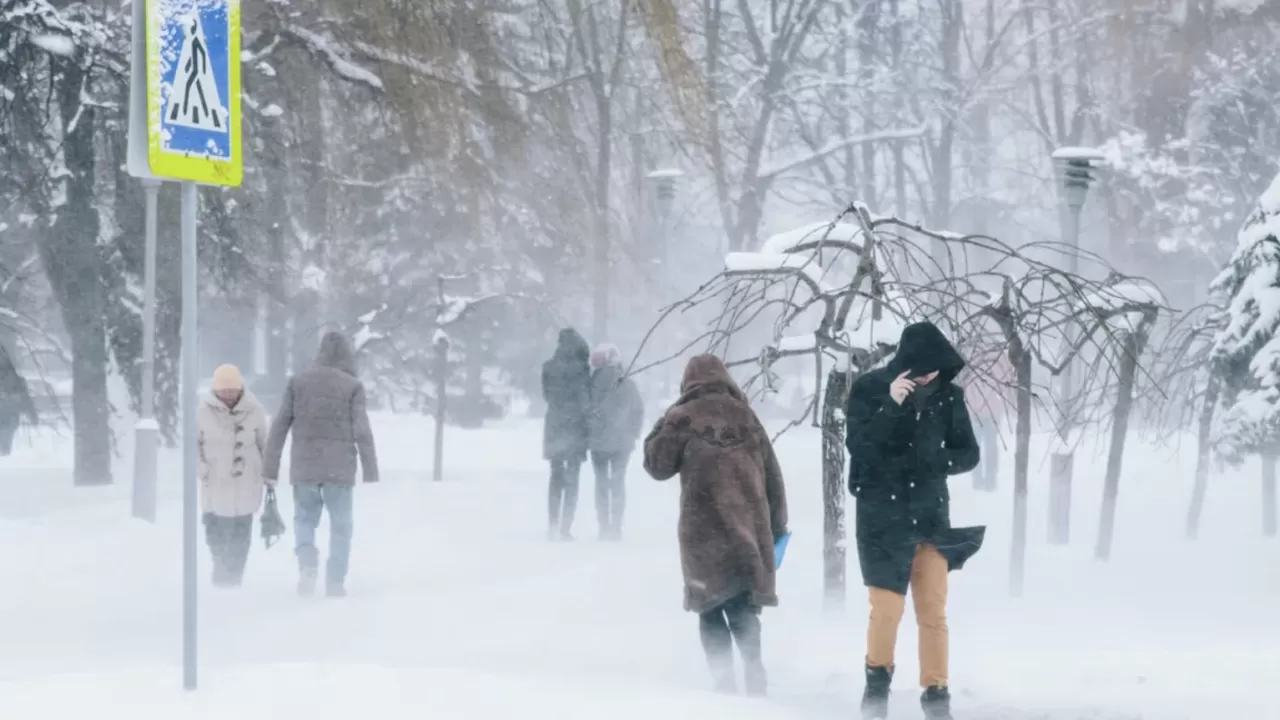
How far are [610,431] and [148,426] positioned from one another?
4.38 metres

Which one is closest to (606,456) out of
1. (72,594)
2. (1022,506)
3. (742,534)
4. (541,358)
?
(1022,506)

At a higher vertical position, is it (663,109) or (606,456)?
(663,109)

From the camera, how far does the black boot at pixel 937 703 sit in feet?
21.9

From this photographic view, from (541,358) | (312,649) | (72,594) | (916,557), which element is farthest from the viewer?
(541,358)

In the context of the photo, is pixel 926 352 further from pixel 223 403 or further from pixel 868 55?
pixel 868 55

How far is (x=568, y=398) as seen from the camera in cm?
1519

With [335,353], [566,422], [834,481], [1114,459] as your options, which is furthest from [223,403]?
[1114,459]

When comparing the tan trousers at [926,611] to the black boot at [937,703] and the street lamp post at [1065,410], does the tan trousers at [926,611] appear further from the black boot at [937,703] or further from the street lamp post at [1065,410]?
the street lamp post at [1065,410]

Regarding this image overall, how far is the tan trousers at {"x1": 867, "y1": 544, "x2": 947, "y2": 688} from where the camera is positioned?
21.9ft

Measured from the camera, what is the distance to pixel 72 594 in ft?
32.7

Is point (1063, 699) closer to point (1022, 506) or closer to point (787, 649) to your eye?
point (787, 649)

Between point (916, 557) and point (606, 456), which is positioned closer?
point (916, 557)

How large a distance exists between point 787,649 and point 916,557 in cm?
251

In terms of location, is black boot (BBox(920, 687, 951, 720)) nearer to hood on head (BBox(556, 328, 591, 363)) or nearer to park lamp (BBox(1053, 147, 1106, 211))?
hood on head (BBox(556, 328, 591, 363))
